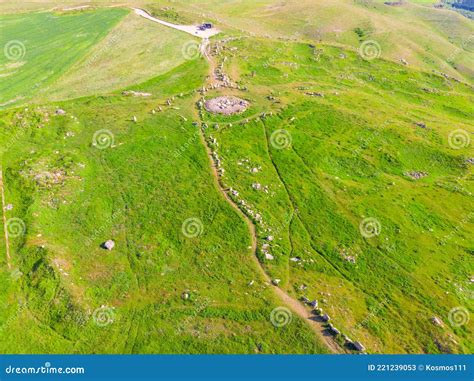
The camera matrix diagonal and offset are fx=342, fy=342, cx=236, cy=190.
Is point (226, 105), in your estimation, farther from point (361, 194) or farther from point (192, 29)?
point (192, 29)

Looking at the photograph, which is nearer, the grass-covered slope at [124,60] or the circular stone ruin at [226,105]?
the circular stone ruin at [226,105]

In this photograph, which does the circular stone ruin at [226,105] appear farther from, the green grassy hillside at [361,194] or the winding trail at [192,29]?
the winding trail at [192,29]

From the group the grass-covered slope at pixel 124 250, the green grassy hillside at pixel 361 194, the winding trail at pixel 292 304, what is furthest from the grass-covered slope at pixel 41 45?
the winding trail at pixel 292 304

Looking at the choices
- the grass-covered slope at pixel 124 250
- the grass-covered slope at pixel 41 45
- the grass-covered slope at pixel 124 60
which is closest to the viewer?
the grass-covered slope at pixel 124 250

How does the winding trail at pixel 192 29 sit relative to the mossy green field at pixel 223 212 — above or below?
above

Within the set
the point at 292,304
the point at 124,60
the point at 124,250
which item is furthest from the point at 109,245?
the point at 124,60

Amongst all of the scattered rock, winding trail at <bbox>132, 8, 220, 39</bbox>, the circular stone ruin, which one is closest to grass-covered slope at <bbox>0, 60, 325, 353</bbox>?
the scattered rock

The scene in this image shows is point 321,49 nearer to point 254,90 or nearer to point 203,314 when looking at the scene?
point 254,90

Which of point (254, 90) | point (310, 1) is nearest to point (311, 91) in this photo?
point (254, 90)

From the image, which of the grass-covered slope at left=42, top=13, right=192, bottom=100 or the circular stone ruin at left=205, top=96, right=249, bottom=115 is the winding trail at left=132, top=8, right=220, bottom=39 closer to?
the grass-covered slope at left=42, top=13, right=192, bottom=100
